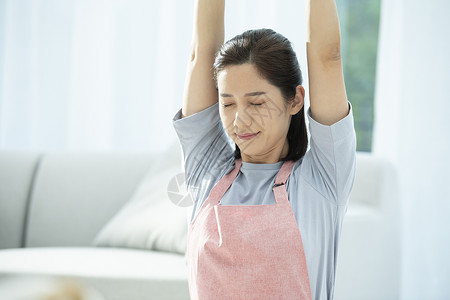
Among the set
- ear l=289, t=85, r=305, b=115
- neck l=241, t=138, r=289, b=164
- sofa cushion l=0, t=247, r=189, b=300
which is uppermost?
ear l=289, t=85, r=305, b=115

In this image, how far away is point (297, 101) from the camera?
110 centimetres

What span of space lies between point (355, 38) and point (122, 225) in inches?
82.5

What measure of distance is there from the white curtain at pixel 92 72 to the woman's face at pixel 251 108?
175 centimetres

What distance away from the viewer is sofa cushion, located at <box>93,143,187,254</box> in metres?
1.91

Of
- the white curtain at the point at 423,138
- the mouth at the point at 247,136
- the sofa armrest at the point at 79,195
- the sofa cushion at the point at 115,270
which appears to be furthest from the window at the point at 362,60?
the mouth at the point at 247,136

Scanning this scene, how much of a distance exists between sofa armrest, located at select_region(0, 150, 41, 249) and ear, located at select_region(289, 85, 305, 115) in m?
1.64

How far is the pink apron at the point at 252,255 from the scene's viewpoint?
3.26ft

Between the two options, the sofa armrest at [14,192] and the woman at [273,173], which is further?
the sofa armrest at [14,192]

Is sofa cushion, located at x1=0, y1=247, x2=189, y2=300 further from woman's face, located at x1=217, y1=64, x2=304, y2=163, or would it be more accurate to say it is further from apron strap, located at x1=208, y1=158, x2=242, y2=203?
woman's face, located at x1=217, y1=64, x2=304, y2=163

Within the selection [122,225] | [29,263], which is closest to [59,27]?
[122,225]

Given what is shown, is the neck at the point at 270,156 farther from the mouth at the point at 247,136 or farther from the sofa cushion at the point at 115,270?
the sofa cushion at the point at 115,270

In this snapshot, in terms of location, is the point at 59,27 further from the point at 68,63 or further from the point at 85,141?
the point at 85,141

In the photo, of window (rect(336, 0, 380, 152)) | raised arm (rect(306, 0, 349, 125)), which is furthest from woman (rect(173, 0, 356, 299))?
→ window (rect(336, 0, 380, 152))

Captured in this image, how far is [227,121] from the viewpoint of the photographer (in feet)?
3.51
